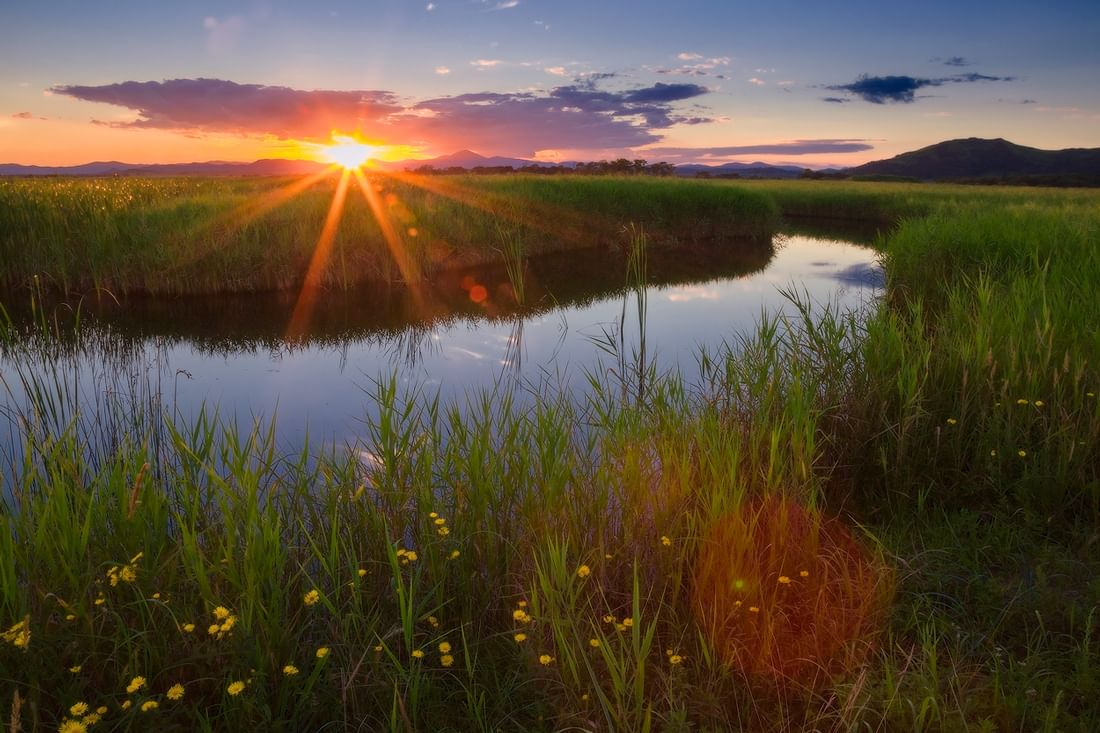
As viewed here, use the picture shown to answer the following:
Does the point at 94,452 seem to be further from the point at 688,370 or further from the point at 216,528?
the point at 688,370

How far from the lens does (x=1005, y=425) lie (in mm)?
3912

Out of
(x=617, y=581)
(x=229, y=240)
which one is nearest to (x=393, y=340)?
(x=229, y=240)

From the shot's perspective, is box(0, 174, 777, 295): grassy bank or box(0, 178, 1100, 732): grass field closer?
box(0, 178, 1100, 732): grass field

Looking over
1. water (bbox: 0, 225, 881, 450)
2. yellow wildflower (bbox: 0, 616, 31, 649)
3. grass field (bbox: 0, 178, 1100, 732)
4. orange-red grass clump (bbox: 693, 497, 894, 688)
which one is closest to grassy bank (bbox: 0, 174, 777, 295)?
water (bbox: 0, 225, 881, 450)

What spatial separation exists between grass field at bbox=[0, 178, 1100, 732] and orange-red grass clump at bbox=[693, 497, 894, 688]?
0.5 inches

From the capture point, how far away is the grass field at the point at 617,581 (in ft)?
7.18

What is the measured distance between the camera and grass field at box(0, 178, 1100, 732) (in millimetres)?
2189

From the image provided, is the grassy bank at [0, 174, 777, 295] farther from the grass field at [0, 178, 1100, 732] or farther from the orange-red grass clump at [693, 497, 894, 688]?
the orange-red grass clump at [693, 497, 894, 688]

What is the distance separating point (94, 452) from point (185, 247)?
739 cm

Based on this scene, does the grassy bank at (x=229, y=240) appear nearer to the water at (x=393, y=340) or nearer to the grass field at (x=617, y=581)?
the water at (x=393, y=340)

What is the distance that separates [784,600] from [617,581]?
70cm

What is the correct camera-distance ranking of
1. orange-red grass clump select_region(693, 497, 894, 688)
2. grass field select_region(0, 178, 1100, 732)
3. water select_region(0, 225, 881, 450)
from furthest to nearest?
1. water select_region(0, 225, 881, 450)
2. orange-red grass clump select_region(693, 497, 894, 688)
3. grass field select_region(0, 178, 1100, 732)

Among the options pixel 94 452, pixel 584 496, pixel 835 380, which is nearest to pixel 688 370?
pixel 835 380

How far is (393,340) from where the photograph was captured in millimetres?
8789
